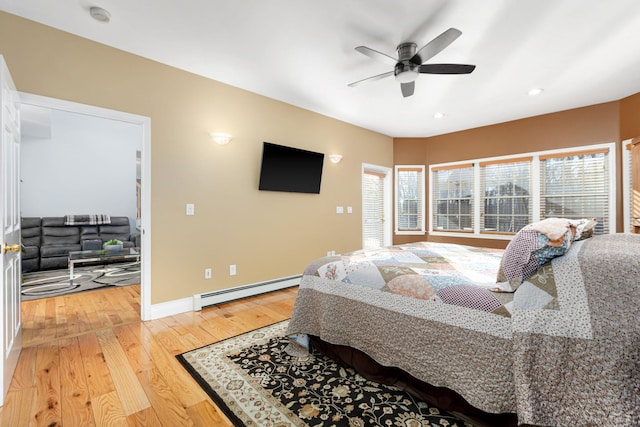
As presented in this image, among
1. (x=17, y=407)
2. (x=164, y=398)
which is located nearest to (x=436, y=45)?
(x=164, y=398)

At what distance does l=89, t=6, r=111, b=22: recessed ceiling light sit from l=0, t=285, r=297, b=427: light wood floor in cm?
262

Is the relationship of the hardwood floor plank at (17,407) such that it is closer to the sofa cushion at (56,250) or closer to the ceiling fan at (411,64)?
the ceiling fan at (411,64)

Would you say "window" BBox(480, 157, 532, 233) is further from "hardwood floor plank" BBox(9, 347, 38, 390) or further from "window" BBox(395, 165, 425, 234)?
"hardwood floor plank" BBox(9, 347, 38, 390)

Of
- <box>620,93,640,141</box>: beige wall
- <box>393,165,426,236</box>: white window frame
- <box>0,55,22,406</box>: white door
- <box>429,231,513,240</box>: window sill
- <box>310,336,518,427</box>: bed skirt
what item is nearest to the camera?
<box>310,336,518,427</box>: bed skirt

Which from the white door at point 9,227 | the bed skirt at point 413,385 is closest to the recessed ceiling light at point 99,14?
the white door at point 9,227

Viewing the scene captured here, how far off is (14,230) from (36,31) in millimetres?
1628

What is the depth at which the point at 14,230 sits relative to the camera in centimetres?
203

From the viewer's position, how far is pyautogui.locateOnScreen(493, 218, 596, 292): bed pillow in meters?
1.38

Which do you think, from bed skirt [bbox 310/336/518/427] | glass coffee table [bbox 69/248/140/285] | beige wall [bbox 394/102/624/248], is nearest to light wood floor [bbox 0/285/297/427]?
glass coffee table [bbox 69/248/140/285]

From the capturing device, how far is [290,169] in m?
3.99

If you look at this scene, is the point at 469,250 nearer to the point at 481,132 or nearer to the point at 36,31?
the point at 481,132

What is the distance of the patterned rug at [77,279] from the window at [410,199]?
188 inches

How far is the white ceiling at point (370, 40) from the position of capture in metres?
2.12

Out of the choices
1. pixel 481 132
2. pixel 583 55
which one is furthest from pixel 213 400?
pixel 481 132
